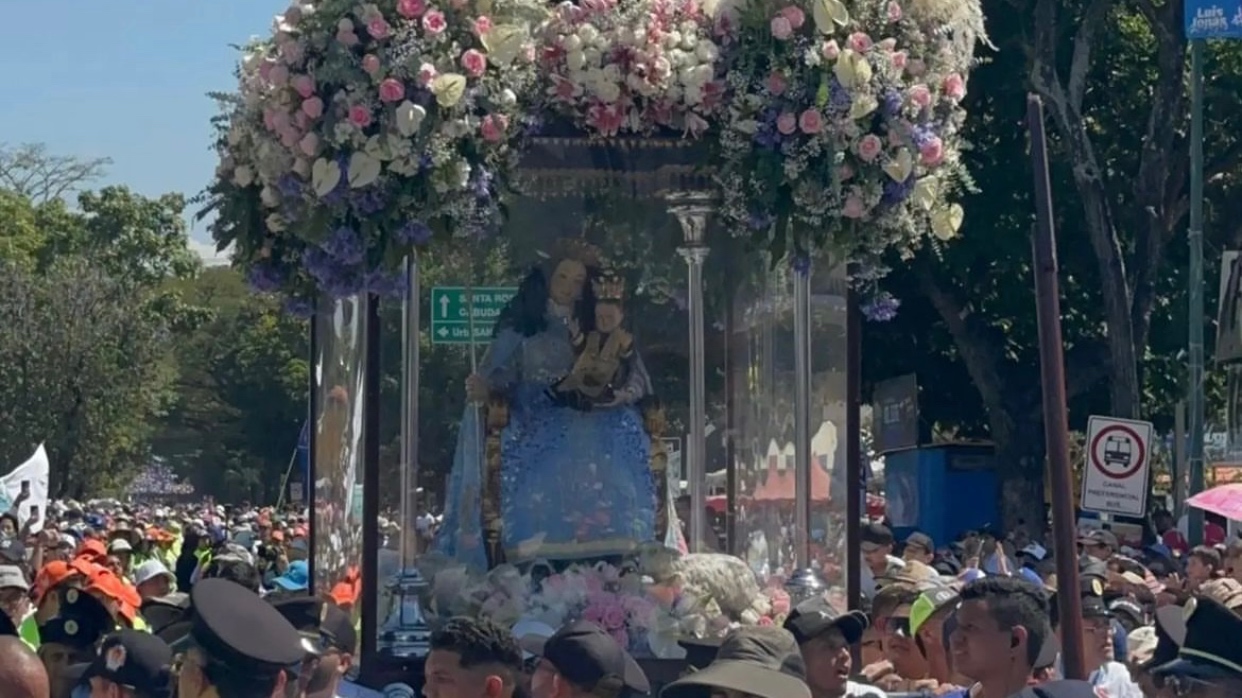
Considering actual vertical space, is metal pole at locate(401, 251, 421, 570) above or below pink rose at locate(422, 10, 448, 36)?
below

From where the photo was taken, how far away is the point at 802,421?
8.90 meters

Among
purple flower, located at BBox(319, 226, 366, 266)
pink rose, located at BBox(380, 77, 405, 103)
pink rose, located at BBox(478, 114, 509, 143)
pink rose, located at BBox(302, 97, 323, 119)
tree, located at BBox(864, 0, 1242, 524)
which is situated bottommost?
purple flower, located at BBox(319, 226, 366, 266)

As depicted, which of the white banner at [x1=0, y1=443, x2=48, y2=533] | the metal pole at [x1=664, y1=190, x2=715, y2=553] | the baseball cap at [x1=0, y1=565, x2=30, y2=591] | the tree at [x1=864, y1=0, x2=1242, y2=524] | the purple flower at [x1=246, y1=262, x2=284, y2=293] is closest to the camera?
the purple flower at [x1=246, y1=262, x2=284, y2=293]

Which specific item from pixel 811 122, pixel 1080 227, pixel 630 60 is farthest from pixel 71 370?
pixel 811 122

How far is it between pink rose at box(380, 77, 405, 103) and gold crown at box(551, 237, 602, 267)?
5.38ft

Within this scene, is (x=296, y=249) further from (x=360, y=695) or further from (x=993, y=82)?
(x=993, y=82)

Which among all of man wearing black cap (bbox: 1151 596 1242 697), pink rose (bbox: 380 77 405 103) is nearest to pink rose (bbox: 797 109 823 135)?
pink rose (bbox: 380 77 405 103)

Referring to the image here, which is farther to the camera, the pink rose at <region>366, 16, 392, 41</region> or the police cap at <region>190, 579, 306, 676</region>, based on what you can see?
the pink rose at <region>366, 16, 392, 41</region>

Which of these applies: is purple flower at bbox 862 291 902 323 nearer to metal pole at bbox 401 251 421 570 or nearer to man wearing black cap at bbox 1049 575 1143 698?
man wearing black cap at bbox 1049 575 1143 698

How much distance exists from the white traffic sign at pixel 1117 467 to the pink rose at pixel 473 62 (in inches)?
335

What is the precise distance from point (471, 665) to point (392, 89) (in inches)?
112

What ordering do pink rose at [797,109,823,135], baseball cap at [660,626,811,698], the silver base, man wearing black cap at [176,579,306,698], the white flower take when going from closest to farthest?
man wearing black cap at [176,579,306,698], baseball cap at [660,626,811,698], pink rose at [797,109,823,135], the white flower, the silver base

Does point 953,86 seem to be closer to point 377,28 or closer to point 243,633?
point 377,28

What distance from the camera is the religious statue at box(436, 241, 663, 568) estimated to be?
8961 mm
